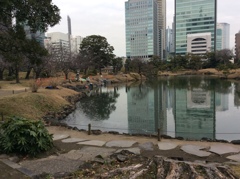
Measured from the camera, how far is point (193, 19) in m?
94.0

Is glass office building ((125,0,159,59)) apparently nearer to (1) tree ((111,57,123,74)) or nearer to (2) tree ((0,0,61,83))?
(1) tree ((111,57,123,74))

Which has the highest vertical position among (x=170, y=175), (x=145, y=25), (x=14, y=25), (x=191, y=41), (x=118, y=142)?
(x=145, y=25)

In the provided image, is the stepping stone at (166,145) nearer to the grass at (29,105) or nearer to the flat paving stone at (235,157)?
the flat paving stone at (235,157)

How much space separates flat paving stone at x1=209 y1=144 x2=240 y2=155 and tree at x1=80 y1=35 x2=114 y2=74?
43.2 metres

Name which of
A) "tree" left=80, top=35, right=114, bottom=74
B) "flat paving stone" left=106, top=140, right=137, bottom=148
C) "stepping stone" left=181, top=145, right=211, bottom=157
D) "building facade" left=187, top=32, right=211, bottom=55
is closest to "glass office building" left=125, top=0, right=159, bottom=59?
"building facade" left=187, top=32, right=211, bottom=55

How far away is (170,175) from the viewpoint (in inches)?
142

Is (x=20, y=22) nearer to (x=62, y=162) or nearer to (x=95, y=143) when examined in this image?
(x=95, y=143)

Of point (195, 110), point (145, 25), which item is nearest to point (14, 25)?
point (195, 110)

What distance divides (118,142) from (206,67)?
6747 centimetres

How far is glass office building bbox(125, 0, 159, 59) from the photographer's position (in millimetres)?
100812

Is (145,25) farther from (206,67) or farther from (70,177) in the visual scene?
(70,177)

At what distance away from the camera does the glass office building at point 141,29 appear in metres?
101

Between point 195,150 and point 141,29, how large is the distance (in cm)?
10128

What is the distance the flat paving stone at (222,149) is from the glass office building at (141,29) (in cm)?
9350
